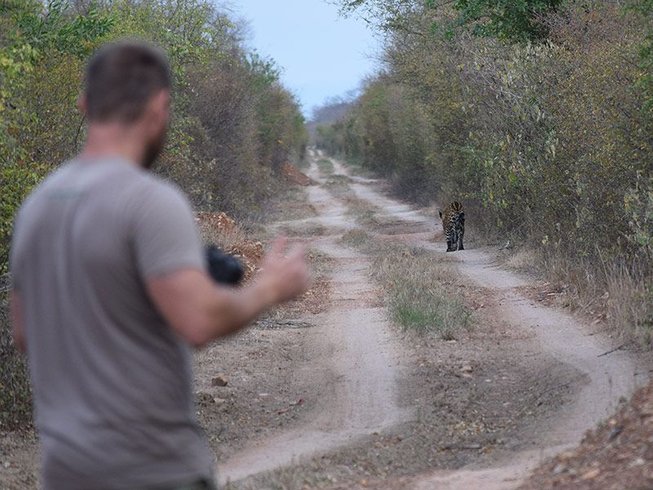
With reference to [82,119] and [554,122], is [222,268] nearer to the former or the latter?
[82,119]

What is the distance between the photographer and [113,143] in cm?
309

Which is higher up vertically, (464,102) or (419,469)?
(464,102)

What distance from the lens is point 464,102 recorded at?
920 inches

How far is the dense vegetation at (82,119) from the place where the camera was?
1013 centimetres

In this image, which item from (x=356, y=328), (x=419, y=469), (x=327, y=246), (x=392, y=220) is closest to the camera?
(x=419, y=469)

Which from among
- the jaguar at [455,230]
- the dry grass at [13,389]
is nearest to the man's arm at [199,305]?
the dry grass at [13,389]

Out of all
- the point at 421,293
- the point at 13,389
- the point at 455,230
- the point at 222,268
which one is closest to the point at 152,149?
the point at 222,268

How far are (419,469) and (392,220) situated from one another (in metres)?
28.8

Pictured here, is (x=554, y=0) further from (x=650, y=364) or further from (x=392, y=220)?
(x=392, y=220)

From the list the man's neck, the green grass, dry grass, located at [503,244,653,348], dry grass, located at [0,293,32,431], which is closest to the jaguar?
the green grass

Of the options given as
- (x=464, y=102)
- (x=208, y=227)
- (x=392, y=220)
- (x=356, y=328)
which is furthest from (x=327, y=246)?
(x=356, y=328)

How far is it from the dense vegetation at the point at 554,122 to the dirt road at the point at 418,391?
710 millimetres

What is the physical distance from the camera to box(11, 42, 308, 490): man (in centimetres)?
293

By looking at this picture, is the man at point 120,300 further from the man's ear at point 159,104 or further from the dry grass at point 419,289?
the dry grass at point 419,289
